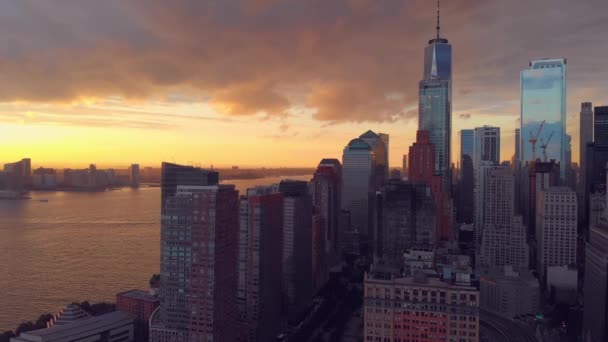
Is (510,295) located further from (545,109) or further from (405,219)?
(545,109)

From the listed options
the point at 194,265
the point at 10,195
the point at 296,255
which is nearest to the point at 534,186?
the point at 296,255

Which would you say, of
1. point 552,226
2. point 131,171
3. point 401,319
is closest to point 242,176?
point 131,171

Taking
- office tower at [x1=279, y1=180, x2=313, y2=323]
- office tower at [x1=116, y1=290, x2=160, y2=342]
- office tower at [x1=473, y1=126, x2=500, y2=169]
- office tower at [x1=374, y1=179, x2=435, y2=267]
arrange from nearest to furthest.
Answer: office tower at [x1=116, y1=290, x2=160, y2=342] → office tower at [x1=279, y1=180, x2=313, y2=323] → office tower at [x1=374, y1=179, x2=435, y2=267] → office tower at [x1=473, y1=126, x2=500, y2=169]

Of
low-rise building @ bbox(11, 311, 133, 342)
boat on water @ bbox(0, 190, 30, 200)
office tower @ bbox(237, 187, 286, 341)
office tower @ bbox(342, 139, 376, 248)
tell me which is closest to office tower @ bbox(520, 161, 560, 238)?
office tower @ bbox(342, 139, 376, 248)

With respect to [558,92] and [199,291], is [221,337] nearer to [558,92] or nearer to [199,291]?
A: [199,291]

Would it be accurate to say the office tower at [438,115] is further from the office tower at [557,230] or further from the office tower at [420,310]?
the office tower at [420,310]

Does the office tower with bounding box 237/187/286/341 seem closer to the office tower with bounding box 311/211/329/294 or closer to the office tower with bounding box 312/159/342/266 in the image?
the office tower with bounding box 311/211/329/294
